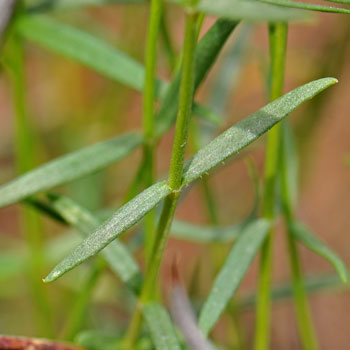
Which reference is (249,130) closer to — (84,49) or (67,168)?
(67,168)

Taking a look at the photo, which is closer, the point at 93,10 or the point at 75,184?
the point at 75,184

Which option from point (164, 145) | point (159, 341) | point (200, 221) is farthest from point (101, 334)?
point (164, 145)

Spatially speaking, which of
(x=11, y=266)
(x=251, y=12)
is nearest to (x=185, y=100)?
(x=251, y=12)

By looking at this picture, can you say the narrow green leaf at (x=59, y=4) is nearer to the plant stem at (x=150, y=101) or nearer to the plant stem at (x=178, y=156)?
the plant stem at (x=150, y=101)

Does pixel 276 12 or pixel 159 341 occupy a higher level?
pixel 276 12

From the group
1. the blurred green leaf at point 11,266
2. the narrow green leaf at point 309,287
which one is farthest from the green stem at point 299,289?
the blurred green leaf at point 11,266

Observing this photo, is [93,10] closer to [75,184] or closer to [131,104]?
[131,104]
